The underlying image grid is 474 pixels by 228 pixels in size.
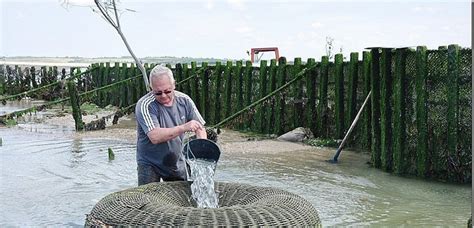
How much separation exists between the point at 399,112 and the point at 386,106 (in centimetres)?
42

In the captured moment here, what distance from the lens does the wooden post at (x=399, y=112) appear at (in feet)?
41.4

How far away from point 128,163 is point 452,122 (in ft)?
22.0

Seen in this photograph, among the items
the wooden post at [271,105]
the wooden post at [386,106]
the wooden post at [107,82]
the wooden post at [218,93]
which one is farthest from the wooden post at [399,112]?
the wooden post at [107,82]

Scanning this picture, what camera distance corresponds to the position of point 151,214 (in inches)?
215

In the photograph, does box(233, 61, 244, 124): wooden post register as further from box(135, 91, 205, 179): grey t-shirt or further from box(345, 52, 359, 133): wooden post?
box(135, 91, 205, 179): grey t-shirt

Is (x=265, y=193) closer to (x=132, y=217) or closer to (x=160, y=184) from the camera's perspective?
(x=160, y=184)

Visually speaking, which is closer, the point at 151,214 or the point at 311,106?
the point at 151,214

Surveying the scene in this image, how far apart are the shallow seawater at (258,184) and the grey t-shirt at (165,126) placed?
9.07 feet

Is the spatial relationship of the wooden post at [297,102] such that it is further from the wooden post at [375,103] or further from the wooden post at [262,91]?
the wooden post at [375,103]

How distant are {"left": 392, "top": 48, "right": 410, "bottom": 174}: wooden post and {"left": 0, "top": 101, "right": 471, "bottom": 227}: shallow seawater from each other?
0.44 metres

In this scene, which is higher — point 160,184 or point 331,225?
point 160,184

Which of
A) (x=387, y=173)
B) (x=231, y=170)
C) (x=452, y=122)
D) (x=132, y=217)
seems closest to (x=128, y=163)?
(x=231, y=170)

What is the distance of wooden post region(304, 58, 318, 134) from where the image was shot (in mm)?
17734

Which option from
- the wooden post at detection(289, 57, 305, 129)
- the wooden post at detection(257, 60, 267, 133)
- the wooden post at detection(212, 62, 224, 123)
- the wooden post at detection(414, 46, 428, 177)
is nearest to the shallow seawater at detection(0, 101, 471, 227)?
the wooden post at detection(414, 46, 428, 177)
